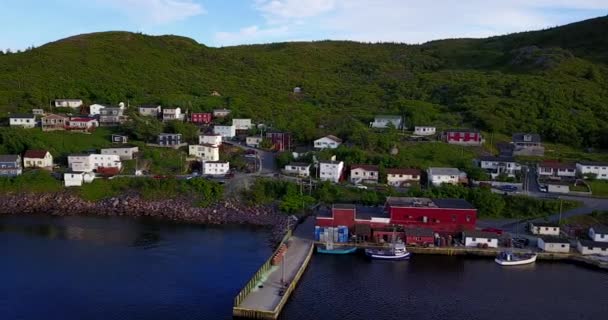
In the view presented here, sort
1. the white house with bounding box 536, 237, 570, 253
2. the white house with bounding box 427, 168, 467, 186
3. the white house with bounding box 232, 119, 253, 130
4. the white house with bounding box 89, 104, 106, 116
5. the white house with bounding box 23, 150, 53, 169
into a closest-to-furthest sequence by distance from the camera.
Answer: the white house with bounding box 536, 237, 570, 253
the white house with bounding box 427, 168, 467, 186
the white house with bounding box 23, 150, 53, 169
the white house with bounding box 232, 119, 253, 130
the white house with bounding box 89, 104, 106, 116

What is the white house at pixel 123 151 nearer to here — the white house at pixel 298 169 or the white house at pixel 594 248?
the white house at pixel 298 169

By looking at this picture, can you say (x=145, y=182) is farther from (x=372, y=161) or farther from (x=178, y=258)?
(x=372, y=161)

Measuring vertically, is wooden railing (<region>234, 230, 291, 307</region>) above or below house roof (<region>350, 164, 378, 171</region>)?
below

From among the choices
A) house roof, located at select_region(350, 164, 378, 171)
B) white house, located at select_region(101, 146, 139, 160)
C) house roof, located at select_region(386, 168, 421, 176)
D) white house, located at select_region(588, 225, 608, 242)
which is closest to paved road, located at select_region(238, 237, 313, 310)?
house roof, located at select_region(350, 164, 378, 171)

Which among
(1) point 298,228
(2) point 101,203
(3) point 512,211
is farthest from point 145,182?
(3) point 512,211

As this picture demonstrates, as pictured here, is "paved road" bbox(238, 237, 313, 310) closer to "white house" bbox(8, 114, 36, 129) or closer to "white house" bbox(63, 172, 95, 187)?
"white house" bbox(63, 172, 95, 187)

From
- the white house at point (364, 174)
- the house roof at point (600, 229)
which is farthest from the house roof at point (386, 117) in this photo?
the house roof at point (600, 229)
